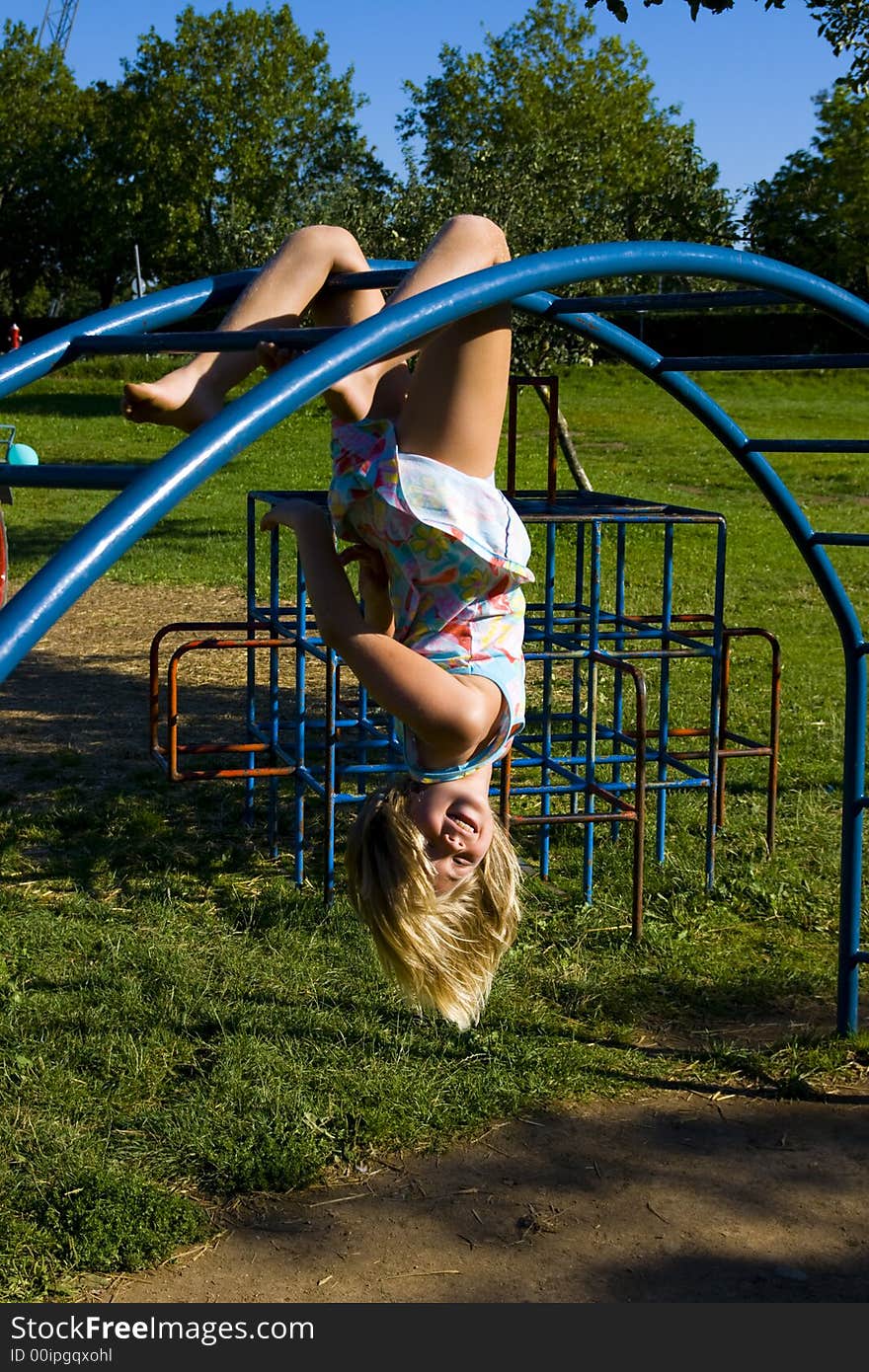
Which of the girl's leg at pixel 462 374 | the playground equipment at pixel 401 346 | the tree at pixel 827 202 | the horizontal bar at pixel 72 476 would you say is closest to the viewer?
the playground equipment at pixel 401 346

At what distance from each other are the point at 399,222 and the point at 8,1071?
9892mm

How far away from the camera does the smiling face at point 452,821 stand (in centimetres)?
261

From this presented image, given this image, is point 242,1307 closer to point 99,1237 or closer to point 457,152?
point 99,1237

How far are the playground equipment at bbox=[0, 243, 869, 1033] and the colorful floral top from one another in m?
0.25

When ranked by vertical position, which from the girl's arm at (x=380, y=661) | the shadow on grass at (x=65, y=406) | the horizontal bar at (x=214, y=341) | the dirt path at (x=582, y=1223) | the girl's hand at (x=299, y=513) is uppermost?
the shadow on grass at (x=65, y=406)

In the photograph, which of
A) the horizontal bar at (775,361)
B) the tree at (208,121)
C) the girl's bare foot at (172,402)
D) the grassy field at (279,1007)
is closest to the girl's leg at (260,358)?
the girl's bare foot at (172,402)

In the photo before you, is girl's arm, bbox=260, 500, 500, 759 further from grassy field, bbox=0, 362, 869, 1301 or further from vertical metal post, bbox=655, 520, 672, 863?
vertical metal post, bbox=655, 520, 672, 863

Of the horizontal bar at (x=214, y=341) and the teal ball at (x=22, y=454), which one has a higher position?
the teal ball at (x=22, y=454)

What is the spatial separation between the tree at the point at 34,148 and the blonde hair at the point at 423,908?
39581 millimetres

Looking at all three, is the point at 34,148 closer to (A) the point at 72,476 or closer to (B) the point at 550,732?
(B) the point at 550,732

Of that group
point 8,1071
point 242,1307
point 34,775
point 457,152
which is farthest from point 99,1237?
point 457,152

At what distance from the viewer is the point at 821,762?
6.12 metres

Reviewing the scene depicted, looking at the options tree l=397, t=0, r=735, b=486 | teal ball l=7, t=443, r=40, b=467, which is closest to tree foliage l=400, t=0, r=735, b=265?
tree l=397, t=0, r=735, b=486

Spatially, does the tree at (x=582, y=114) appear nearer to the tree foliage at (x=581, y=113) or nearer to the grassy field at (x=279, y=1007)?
the tree foliage at (x=581, y=113)
